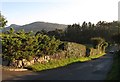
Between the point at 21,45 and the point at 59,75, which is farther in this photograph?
the point at 21,45

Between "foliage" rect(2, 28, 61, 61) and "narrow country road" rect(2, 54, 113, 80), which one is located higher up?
"foliage" rect(2, 28, 61, 61)

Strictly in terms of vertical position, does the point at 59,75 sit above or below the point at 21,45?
below

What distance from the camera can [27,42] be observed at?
21.3 m

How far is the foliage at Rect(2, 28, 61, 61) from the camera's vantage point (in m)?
20.0

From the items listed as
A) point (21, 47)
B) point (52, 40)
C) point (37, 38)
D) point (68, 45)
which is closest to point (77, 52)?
point (68, 45)

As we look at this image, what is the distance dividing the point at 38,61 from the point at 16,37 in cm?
321

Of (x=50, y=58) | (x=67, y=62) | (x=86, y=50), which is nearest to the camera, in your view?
(x=50, y=58)

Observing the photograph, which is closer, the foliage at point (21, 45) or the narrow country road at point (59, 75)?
the narrow country road at point (59, 75)

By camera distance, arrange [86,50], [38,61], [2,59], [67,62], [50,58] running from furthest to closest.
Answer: [86,50], [67,62], [50,58], [38,61], [2,59]

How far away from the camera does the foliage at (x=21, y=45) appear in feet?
65.8

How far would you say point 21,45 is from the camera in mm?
20969

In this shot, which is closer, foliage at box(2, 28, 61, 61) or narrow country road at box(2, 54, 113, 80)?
narrow country road at box(2, 54, 113, 80)

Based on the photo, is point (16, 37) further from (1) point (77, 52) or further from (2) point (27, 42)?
(1) point (77, 52)

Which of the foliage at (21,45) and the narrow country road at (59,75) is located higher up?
the foliage at (21,45)
